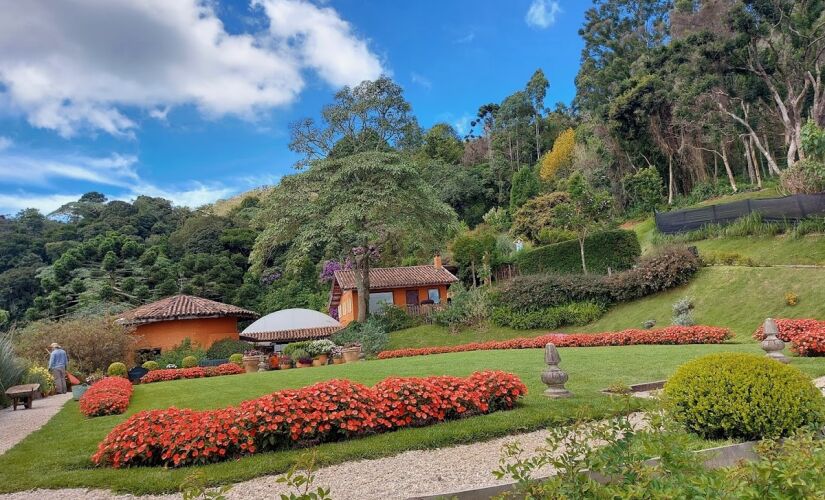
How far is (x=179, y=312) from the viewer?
24734mm

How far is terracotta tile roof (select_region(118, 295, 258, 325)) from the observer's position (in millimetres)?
24281

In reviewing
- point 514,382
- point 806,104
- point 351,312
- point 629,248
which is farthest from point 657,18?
point 514,382

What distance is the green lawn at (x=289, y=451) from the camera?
17.0 ft

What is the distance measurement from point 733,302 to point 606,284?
17.0 feet

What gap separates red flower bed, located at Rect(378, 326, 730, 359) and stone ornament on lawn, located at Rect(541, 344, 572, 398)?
601 cm

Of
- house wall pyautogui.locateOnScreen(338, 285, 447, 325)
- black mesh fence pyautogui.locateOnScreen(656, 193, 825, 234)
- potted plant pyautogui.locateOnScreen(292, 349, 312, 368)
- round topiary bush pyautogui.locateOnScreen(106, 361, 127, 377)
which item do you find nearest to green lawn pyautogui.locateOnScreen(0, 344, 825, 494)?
round topiary bush pyautogui.locateOnScreen(106, 361, 127, 377)

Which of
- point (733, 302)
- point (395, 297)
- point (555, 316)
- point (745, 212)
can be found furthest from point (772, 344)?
point (395, 297)

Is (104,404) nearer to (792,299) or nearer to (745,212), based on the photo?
(792,299)

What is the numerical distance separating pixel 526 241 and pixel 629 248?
537 inches

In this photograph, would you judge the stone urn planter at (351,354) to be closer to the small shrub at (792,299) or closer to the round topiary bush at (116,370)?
the round topiary bush at (116,370)

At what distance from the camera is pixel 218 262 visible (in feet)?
135

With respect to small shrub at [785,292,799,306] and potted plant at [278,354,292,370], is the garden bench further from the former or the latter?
small shrub at [785,292,799,306]

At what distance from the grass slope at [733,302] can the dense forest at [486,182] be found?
5.87 m

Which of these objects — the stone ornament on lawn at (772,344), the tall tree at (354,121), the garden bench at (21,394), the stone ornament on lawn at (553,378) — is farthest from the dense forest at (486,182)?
the stone ornament on lawn at (553,378)
